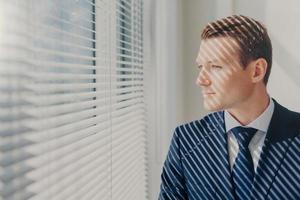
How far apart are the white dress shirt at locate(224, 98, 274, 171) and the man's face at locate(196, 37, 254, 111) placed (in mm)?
57

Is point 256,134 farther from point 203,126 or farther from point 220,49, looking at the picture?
point 220,49

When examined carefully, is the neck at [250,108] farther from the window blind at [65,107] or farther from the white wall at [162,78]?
the white wall at [162,78]

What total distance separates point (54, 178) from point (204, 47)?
58 cm

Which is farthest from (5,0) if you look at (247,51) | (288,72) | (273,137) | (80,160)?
(288,72)

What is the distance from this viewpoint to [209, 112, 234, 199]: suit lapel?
3.91 feet

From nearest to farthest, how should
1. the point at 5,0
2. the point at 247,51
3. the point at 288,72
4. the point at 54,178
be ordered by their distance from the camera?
the point at 5,0
the point at 54,178
the point at 247,51
the point at 288,72

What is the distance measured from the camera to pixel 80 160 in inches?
47.9

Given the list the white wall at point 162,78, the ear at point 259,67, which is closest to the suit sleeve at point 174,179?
the ear at point 259,67

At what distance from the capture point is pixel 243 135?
3.92 ft

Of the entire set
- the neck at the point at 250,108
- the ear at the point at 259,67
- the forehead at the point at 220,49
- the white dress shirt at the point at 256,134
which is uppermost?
the forehead at the point at 220,49

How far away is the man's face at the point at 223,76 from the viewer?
1.18 m

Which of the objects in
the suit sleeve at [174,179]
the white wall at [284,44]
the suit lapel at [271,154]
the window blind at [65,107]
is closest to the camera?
the window blind at [65,107]

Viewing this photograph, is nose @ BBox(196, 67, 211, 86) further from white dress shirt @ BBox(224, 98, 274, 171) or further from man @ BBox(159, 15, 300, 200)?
white dress shirt @ BBox(224, 98, 274, 171)

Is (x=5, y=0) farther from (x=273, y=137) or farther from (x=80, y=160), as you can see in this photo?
(x=273, y=137)
